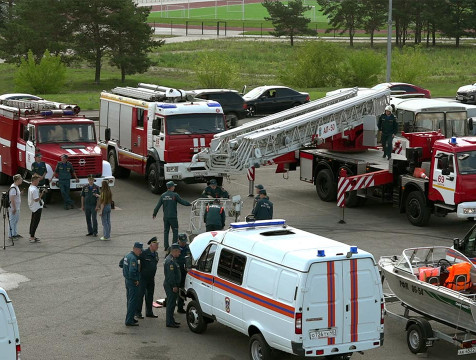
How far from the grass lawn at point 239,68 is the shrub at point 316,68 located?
1543mm

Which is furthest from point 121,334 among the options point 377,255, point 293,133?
point 293,133

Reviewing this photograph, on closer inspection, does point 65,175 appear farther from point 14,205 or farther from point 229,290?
point 229,290

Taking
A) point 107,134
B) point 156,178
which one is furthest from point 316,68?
point 156,178

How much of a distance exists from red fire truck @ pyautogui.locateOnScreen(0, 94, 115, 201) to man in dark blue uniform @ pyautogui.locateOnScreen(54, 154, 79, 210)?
0.26 meters

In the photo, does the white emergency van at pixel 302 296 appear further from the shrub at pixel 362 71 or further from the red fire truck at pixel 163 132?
the shrub at pixel 362 71

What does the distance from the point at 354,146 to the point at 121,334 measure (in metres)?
13.3

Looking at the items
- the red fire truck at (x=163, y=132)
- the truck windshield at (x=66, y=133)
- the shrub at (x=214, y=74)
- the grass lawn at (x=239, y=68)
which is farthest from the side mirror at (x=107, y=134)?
the shrub at (x=214, y=74)

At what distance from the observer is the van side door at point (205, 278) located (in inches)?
556

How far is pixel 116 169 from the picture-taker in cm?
2877

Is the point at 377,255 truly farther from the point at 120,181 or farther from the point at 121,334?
the point at 120,181

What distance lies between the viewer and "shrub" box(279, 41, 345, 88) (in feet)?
185

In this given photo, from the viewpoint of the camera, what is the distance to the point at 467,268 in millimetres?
14383

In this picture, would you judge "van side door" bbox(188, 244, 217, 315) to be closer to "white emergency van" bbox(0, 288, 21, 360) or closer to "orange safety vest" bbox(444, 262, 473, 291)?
"orange safety vest" bbox(444, 262, 473, 291)

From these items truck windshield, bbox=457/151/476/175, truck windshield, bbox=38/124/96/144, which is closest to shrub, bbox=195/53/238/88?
truck windshield, bbox=38/124/96/144
